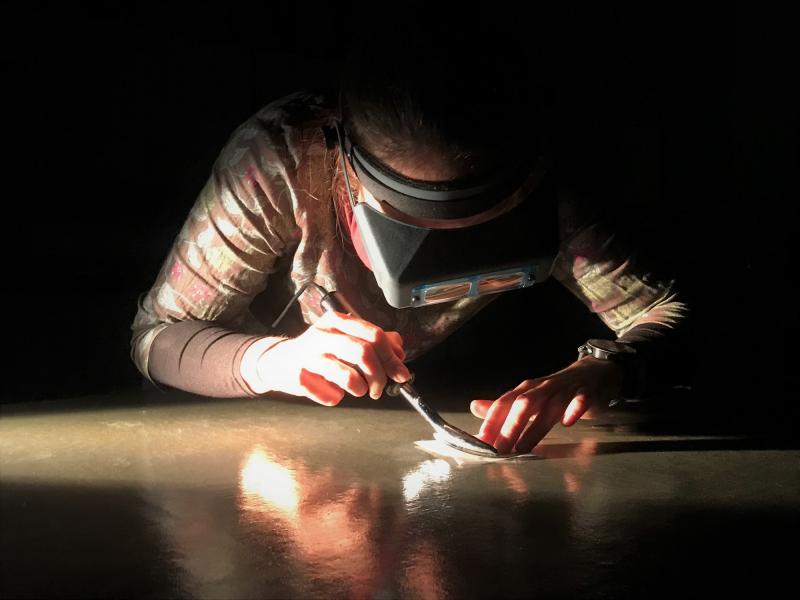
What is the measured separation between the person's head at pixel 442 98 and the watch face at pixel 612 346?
1.40ft

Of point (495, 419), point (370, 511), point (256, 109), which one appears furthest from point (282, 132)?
point (256, 109)

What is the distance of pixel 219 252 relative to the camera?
150 centimetres

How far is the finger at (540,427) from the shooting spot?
1.29m

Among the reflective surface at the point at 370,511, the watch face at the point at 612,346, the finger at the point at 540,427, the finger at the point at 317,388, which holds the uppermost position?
the watch face at the point at 612,346

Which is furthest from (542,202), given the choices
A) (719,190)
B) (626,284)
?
(719,190)

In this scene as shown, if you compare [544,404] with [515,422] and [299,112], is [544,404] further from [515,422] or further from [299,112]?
[299,112]

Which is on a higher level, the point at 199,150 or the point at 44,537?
the point at 199,150

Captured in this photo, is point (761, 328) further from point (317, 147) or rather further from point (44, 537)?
point (44, 537)

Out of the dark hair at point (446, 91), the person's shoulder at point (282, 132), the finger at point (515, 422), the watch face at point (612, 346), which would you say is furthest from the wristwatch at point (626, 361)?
the person's shoulder at point (282, 132)

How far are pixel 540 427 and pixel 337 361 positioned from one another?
→ 1.02ft

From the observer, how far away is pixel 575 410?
137 cm

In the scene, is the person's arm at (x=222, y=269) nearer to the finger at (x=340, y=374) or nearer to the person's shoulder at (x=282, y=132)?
the person's shoulder at (x=282, y=132)

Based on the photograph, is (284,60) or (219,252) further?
(284,60)

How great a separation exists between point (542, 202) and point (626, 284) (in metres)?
0.40
